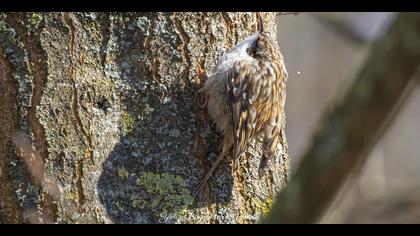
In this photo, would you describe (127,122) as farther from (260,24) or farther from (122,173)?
(260,24)

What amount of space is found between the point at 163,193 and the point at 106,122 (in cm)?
29

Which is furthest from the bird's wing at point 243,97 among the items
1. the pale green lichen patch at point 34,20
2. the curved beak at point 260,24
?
the pale green lichen patch at point 34,20

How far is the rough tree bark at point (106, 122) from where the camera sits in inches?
109

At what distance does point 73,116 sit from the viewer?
9.20 ft

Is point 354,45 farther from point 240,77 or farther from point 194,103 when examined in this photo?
point 194,103

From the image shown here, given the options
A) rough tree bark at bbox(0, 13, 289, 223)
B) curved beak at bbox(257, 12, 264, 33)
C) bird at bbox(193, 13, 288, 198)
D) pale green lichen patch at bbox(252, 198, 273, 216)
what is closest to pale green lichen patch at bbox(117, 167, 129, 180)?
rough tree bark at bbox(0, 13, 289, 223)

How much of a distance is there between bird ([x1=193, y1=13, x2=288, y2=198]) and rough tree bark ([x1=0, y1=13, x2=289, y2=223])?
89mm

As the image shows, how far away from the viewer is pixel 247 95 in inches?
135

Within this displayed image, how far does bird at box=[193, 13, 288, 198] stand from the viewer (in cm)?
309

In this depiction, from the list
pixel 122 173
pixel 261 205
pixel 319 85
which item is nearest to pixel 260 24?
pixel 261 205

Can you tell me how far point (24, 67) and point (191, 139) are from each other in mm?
589

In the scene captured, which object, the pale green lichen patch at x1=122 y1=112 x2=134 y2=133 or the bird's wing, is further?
the bird's wing

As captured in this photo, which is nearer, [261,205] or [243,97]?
[261,205]

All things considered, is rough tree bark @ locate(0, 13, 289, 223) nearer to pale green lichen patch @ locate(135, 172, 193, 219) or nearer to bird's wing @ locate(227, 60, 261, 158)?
pale green lichen patch @ locate(135, 172, 193, 219)
